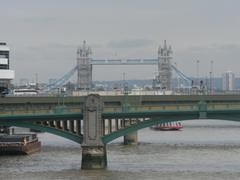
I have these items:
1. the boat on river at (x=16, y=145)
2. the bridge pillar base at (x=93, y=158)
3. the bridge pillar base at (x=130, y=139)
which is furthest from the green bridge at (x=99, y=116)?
the bridge pillar base at (x=130, y=139)

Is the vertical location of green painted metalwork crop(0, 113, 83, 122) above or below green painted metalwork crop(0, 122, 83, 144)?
above

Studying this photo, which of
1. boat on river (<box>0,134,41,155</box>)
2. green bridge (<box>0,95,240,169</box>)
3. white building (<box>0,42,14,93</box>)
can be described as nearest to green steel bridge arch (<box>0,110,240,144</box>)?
green bridge (<box>0,95,240,169</box>)

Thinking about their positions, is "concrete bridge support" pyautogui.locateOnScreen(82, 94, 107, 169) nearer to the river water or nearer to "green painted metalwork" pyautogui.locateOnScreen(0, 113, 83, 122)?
the river water

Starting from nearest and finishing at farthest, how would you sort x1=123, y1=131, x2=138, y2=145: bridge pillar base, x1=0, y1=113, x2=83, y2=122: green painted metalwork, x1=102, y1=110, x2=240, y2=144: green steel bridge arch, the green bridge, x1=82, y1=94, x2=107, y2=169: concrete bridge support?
x1=82, y1=94, x2=107, y2=169: concrete bridge support, the green bridge, x1=0, y1=113, x2=83, y2=122: green painted metalwork, x1=102, y1=110, x2=240, y2=144: green steel bridge arch, x1=123, y1=131, x2=138, y2=145: bridge pillar base

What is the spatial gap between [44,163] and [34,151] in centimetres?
1588

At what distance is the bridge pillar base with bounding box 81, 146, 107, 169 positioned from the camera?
68125mm

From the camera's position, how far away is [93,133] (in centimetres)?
6900

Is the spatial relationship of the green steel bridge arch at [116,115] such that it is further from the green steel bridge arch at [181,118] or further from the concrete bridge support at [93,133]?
the concrete bridge support at [93,133]

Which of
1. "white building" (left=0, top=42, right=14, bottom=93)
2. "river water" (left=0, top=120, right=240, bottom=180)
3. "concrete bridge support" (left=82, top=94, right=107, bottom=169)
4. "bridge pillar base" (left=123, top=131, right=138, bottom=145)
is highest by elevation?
"white building" (left=0, top=42, right=14, bottom=93)

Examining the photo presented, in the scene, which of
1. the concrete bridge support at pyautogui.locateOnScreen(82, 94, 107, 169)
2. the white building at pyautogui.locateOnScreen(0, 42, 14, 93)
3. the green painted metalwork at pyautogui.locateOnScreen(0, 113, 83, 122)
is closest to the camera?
the concrete bridge support at pyautogui.locateOnScreen(82, 94, 107, 169)

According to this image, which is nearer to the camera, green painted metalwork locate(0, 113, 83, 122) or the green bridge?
the green bridge

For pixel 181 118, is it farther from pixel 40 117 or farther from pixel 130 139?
pixel 130 139

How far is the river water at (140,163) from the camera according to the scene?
6372 centimetres

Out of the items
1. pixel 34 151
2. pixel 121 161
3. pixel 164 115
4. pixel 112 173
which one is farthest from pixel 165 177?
pixel 34 151
